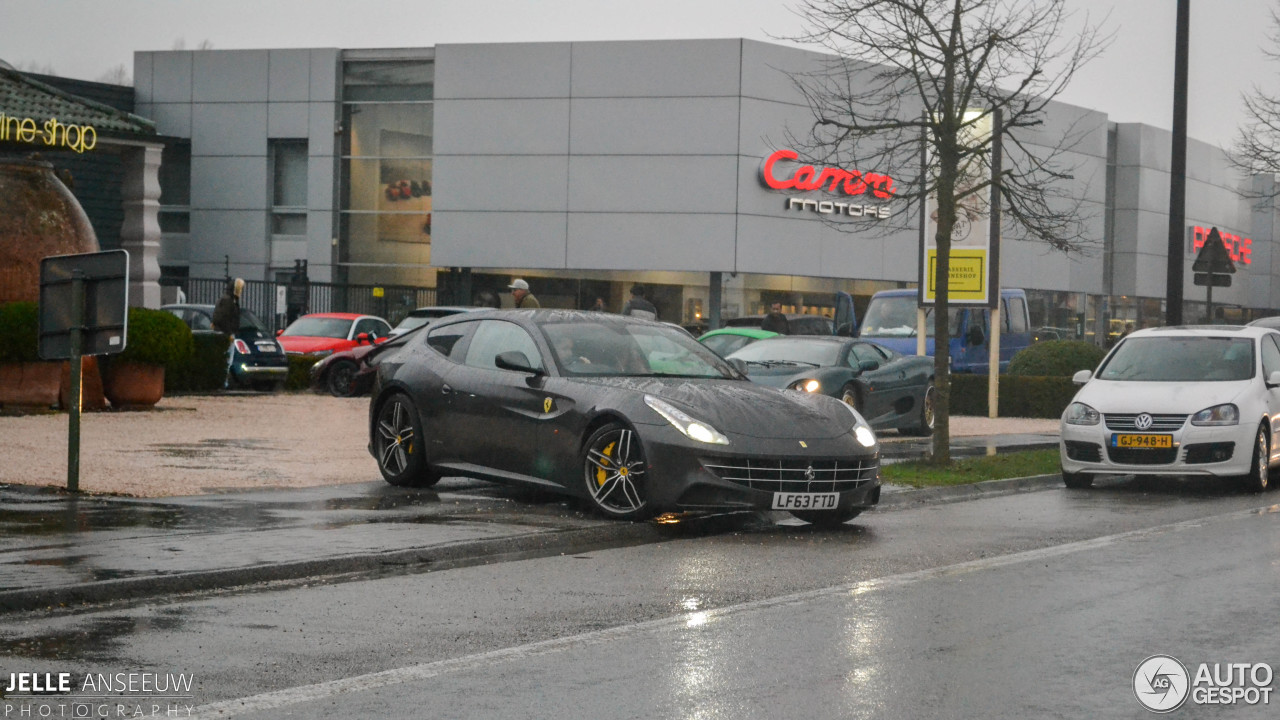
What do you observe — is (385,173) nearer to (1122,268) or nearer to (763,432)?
(1122,268)

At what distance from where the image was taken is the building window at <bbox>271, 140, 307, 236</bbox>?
171ft

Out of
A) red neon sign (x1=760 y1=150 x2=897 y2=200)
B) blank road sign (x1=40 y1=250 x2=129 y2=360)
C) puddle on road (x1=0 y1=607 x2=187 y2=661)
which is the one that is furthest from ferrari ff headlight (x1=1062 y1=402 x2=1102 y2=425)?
red neon sign (x1=760 y1=150 x2=897 y2=200)

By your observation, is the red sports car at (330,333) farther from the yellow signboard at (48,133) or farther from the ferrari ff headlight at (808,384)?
the ferrari ff headlight at (808,384)

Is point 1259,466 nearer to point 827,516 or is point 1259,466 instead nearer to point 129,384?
point 827,516

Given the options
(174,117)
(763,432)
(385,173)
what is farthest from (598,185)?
(763,432)

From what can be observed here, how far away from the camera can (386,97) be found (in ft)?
169

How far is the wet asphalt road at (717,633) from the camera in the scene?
Result: 5.92m

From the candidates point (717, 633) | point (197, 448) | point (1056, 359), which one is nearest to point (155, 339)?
point (197, 448)

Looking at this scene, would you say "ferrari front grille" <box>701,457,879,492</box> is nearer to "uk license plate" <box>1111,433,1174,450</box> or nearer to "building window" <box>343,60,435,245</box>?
"uk license plate" <box>1111,433,1174,450</box>

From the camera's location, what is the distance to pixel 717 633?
728 cm

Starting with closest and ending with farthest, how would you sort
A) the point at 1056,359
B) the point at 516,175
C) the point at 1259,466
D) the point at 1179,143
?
the point at 1259,466 < the point at 1179,143 < the point at 1056,359 < the point at 516,175

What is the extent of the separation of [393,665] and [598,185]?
42057 millimetres

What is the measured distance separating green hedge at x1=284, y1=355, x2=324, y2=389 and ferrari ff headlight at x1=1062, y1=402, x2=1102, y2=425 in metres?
18.0

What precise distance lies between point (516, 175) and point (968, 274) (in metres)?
25.9
